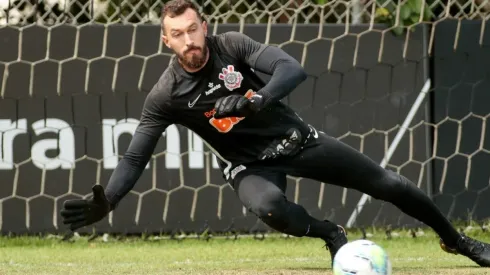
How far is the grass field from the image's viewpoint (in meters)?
7.60

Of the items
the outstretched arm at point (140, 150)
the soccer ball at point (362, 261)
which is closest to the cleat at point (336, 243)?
the soccer ball at point (362, 261)

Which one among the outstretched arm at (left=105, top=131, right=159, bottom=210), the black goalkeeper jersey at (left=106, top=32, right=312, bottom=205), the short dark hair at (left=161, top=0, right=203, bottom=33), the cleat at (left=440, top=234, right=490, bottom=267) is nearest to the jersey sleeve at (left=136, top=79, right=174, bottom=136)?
the black goalkeeper jersey at (left=106, top=32, right=312, bottom=205)

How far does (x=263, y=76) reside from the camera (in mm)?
9445

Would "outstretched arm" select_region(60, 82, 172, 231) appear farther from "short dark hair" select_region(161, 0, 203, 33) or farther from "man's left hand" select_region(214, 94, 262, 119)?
"man's left hand" select_region(214, 94, 262, 119)

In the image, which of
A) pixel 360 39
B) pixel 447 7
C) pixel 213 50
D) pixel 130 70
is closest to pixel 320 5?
pixel 360 39

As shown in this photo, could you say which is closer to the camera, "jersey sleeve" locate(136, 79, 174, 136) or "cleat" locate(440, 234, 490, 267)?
"jersey sleeve" locate(136, 79, 174, 136)

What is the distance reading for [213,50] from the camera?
7012 mm

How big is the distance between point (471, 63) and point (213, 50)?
3698 mm

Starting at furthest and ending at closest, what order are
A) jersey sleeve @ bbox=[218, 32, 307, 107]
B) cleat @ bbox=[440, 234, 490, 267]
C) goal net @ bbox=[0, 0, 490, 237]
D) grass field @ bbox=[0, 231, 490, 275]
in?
goal net @ bbox=[0, 0, 490, 237], grass field @ bbox=[0, 231, 490, 275], cleat @ bbox=[440, 234, 490, 267], jersey sleeve @ bbox=[218, 32, 307, 107]

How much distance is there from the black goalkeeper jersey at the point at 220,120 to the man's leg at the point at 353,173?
0.11 metres

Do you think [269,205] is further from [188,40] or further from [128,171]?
[188,40]

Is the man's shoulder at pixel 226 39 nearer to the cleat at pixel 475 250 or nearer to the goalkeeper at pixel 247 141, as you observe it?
the goalkeeper at pixel 247 141

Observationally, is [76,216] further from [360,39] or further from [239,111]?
[360,39]

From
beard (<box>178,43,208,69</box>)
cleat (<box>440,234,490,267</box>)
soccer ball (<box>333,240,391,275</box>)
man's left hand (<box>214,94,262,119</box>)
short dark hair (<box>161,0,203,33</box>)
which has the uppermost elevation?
short dark hair (<box>161,0,203,33</box>)
